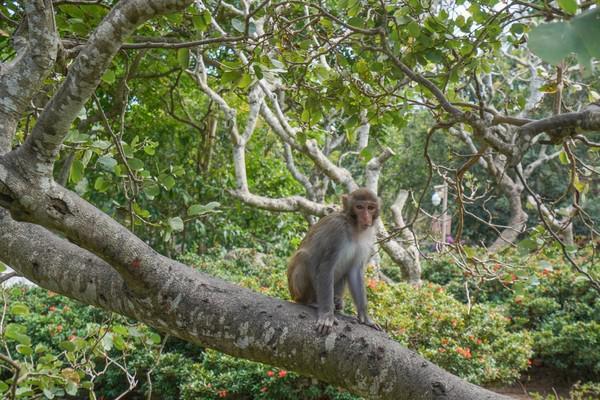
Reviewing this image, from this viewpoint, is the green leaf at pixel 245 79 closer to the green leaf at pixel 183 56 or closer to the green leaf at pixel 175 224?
the green leaf at pixel 183 56

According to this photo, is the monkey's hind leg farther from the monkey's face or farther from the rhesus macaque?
the monkey's face

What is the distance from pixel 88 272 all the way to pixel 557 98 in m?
2.25

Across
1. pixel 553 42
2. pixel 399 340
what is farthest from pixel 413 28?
pixel 399 340

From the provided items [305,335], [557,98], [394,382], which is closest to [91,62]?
[305,335]

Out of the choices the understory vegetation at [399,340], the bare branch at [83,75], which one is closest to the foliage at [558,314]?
the understory vegetation at [399,340]

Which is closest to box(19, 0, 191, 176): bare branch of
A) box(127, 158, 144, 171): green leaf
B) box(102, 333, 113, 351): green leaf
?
box(127, 158, 144, 171): green leaf

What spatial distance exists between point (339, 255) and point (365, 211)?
0.37 m

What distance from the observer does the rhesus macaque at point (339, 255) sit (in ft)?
13.4

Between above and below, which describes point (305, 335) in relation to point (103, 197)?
below

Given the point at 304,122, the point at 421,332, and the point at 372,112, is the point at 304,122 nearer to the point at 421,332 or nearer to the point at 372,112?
the point at 372,112

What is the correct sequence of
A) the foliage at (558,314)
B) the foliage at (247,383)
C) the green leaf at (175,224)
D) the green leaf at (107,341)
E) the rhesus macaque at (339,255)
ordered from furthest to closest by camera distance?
1. the foliage at (558,314)
2. the foliage at (247,383)
3. the rhesus macaque at (339,255)
4. the green leaf at (107,341)
5. the green leaf at (175,224)

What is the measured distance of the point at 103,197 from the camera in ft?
35.9

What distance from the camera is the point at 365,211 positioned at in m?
4.11

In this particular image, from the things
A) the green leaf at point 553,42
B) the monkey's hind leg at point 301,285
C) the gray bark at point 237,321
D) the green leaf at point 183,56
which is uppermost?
the green leaf at point 183,56
